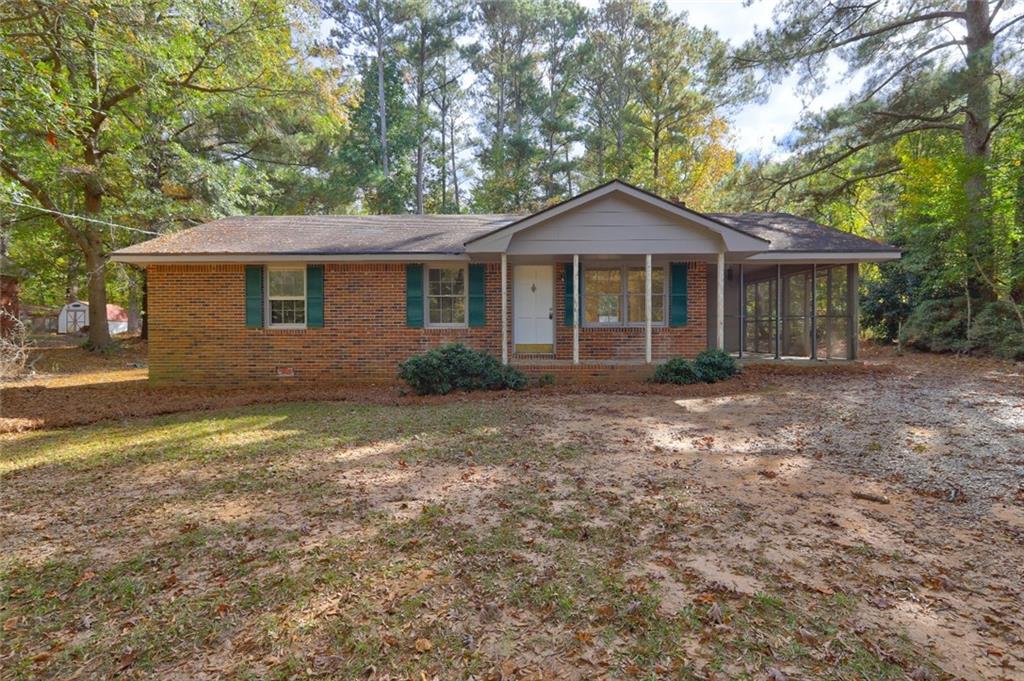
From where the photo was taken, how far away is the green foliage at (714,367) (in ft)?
32.3

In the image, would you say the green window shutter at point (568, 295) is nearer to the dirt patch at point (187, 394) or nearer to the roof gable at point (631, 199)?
the roof gable at point (631, 199)

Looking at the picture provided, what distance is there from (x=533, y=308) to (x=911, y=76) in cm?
1384

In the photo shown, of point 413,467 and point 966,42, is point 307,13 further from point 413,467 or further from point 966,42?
point 966,42

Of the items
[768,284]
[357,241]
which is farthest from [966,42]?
[357,241]

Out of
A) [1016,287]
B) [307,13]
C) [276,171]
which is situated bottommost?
[1016,287]

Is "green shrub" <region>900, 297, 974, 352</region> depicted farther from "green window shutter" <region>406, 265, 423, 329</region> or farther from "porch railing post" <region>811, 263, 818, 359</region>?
"green window shutter" <region>406, 265, 423, 329</region>

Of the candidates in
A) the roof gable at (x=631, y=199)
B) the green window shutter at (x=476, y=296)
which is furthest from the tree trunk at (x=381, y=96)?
the roof gable at (x=631, y=199)

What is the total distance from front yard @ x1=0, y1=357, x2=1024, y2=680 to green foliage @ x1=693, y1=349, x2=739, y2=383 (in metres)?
3.47

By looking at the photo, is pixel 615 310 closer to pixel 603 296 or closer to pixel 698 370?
pixel 603 296

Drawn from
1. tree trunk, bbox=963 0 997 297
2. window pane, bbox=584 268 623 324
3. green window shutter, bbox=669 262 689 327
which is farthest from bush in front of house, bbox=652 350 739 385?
tree trunk, bbox=963 0 997 297

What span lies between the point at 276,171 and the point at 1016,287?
77.0 ft

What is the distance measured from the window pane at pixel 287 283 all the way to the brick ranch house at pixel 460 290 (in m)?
0.02

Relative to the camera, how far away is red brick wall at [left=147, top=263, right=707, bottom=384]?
1080 cm

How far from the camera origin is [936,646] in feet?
8.01
